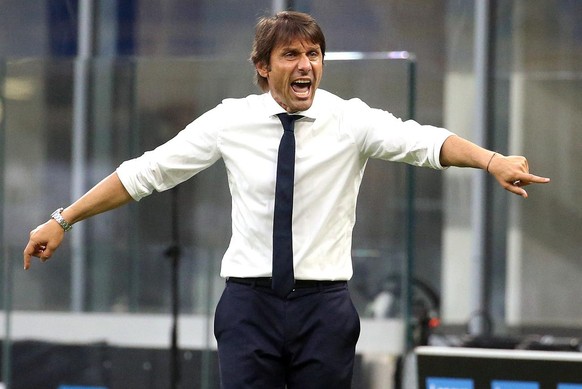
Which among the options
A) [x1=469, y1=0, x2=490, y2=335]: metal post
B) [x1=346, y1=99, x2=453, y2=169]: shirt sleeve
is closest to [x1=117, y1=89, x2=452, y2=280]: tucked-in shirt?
[x1=346, y1=99, x2=453, y2=169]: shirt sleeve

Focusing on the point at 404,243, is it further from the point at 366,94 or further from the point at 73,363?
the point at 73,363

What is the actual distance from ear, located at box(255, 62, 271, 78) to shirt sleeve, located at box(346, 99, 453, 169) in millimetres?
260

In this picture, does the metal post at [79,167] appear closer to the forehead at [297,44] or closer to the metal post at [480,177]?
the metal post at [480,177]

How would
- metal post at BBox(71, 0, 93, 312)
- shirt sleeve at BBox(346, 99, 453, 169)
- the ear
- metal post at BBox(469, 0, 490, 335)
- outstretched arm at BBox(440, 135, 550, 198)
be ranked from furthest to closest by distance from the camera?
1. metal post at BBox(469, 0, 490, 335)
2. metal post at BBox(71, 0, 93, 312)
3. the ear
4. shirt sleeve at BBox(346, 99, 453, 169)
5. outstretched arm at BBox(440, 135, 550, 198)

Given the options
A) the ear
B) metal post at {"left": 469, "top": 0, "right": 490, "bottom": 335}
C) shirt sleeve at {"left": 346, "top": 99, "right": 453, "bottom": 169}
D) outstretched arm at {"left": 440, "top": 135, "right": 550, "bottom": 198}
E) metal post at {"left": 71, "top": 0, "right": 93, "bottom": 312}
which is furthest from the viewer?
metal post at {"left": 469, "top": 0, "right": 490, "bottom": 335}

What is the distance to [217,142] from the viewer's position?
387 centimetres

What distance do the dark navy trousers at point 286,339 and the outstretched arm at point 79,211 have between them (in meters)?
0.47

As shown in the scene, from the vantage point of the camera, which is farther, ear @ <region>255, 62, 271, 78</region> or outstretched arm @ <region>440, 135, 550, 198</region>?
ear @ <region>255, 62, 271, 78</region>

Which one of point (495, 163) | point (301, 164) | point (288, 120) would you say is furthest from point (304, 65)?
point (495, 163)

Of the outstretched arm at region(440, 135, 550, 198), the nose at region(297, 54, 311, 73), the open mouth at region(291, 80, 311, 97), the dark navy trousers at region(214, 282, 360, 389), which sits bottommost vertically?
the dark navy trousers at region(214, 282, 360, 389)

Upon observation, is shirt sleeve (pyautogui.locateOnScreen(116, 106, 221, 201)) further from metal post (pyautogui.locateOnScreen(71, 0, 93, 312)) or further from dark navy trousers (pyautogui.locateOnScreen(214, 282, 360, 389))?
metal post (pyautogui.locateOnScreen(71, 0, 93, 312))

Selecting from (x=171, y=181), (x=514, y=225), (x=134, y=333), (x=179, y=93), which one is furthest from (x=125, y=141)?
(x=171, y=181)

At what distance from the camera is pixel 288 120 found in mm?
3783

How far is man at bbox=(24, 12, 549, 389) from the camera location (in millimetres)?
3730
